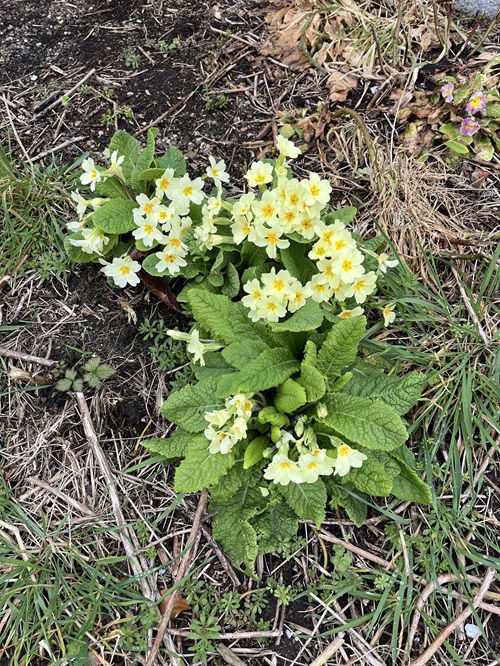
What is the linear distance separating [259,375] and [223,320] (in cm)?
34

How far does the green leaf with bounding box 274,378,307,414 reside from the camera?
2076mm

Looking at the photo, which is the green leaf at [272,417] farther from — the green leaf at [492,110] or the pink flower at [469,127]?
the green leaf at [492,110]

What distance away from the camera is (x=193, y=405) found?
2.29m

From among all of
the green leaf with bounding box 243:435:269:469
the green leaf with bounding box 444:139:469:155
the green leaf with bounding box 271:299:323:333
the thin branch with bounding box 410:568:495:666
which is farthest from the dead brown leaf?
the thin branch with bounding box 410:568:495:666

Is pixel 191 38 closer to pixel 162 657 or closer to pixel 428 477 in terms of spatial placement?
pixel 428 477

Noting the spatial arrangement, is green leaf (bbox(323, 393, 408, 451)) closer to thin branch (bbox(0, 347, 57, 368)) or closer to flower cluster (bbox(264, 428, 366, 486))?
flower cluster (bbox(264, 428, 366, 486))

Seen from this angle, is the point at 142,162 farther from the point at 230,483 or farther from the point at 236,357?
the point at 230,483

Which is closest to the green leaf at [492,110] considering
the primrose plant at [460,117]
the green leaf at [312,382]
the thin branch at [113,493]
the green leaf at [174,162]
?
the primrose plant at [460,117]

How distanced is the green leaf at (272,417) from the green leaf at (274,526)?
14.8 inches

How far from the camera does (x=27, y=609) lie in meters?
2.18

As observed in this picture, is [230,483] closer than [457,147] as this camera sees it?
Yes

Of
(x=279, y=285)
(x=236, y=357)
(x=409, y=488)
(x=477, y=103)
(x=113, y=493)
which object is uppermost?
(x=477, y=103)

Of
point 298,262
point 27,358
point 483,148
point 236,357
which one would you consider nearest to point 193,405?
point 236,357

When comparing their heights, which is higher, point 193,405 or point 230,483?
point 193,405
